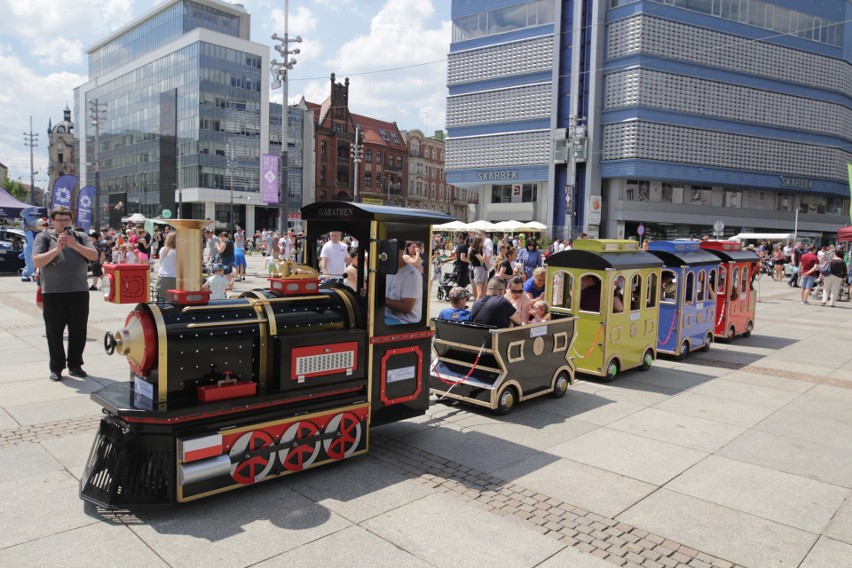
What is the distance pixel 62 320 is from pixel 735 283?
40.3 ft

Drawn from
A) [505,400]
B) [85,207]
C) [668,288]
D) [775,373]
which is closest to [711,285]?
[668,288]

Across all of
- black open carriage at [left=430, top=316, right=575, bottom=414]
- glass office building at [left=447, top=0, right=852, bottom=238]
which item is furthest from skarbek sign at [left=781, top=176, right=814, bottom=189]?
black open carriage at [left=430, top=316, right=575, bottom=414]

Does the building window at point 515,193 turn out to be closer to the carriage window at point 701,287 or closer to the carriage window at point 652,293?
the carriage window at point 701,287

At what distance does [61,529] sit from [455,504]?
9.19ft

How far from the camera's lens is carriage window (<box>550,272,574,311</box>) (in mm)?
9242

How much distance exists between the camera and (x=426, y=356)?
238 inches

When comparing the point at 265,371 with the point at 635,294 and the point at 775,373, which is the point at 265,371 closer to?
the point at 635,294

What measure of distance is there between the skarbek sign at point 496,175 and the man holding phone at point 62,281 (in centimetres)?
4332

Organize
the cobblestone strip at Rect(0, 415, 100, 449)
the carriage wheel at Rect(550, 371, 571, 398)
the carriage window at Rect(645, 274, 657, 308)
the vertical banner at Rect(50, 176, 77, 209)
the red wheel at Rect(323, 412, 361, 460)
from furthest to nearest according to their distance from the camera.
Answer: the vertical banner at Rect(50, 176, 77, 209)
the carriage window at Rect(645, 274, 657, 308)
the carriage wheel at Rect(550, 371, 571, 398)
the cobblestone strip at Rect(0, 415, 100, 449)
the red wheel at Rect(323, 412, 361, 460)

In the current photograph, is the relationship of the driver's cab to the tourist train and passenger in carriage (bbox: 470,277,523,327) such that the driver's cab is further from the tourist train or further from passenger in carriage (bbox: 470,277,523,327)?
passenger in carriage (bbox: 470,277,523,327)

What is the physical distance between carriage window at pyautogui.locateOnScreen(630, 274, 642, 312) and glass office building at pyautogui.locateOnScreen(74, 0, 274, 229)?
5444cm

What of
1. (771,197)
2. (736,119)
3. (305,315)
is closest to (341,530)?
(305,315)

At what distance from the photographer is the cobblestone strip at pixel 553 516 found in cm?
403

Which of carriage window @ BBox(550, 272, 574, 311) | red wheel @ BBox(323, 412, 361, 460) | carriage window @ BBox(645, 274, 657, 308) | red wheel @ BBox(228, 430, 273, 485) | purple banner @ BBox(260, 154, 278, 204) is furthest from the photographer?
purple banner @ BBox(260, 154, 278, 204)
